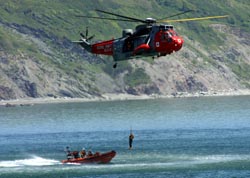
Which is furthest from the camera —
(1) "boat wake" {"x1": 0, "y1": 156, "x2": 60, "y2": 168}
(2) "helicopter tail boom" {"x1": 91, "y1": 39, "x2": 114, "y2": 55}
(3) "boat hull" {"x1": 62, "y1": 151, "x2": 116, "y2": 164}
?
(1) "boat wake" {"x1": 0, "y1": 156, "x2": 60, "y2": 168}

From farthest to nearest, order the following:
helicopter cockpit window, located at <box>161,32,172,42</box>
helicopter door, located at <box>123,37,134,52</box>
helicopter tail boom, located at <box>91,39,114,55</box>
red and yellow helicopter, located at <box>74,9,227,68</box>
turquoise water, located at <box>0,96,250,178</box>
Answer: turquoise water, located at <box>0,96,250,178</box>, helicopter tail boom, located at <box>91,39,114,55</box>, helicopter door, located at <box>123,37,134,52</box>, helicopter cockpit window, located at <box>161,32,172,42</box>, red and yellow helicopter, located at <box>74,9,227,68</box>

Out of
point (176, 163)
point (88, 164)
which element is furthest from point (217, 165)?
point (88, 164)

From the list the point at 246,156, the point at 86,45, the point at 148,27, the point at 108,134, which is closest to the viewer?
the point at 148,27

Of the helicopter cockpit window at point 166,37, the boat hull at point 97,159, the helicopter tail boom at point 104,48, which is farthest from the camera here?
the boat hull at point 97,159

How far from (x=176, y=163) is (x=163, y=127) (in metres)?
75.8

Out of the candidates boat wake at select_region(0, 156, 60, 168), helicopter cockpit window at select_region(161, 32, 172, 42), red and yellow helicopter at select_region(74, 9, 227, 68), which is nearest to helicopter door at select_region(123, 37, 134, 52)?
red and yellow helicopter at select_region(74, 9, 227, 68)

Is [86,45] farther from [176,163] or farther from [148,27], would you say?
[176,163]

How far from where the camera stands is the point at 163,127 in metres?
195

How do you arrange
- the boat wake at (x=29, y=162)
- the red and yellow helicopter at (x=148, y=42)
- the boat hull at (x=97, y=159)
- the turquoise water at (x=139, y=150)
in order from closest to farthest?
the red and yellow helicopter at (x=148, y=42) < the turquoise water at (x=139, y=150) < the boat hull at (x=97, y=159) < the boat wake at (x=29, y=162)

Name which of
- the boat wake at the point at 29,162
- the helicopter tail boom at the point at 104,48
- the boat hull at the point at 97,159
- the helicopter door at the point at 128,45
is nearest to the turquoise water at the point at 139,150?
the boat wake at the point at 29,162

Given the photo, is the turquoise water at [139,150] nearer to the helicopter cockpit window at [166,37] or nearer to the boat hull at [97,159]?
the boat hull at [97,159]

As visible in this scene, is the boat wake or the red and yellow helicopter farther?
the boat wake

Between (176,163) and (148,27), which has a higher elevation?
(148,27)

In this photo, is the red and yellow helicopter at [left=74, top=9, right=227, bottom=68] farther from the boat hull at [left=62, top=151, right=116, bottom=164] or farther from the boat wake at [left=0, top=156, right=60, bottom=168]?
the boat wake at [left=0, top=156, right=60, bottom=168]
